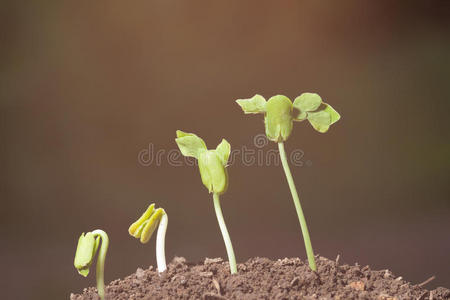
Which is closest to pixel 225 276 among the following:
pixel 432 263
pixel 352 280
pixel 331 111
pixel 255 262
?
pixel 255 262

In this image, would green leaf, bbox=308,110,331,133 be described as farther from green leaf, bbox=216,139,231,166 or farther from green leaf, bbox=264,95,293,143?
green leaf, bbox=216,139,231,166

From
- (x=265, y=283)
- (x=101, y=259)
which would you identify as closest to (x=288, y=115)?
(x=265, y=283)

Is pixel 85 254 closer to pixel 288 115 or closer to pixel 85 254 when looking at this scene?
pixel 85 254

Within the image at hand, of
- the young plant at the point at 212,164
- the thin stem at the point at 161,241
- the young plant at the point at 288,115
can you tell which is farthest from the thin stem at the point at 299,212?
the thin stem at the point at 161,241

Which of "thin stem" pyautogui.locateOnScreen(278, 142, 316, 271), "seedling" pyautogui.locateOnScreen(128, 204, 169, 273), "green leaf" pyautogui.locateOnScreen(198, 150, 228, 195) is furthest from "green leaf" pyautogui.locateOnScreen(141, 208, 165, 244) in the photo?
"thin stem" pyautogui.locateOnScreen(278, 142, 316, 271)

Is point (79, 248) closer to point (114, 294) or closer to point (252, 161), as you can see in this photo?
point (114, 294)

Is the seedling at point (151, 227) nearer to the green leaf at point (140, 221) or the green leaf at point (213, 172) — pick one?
the green leaf at point (140, 221)
